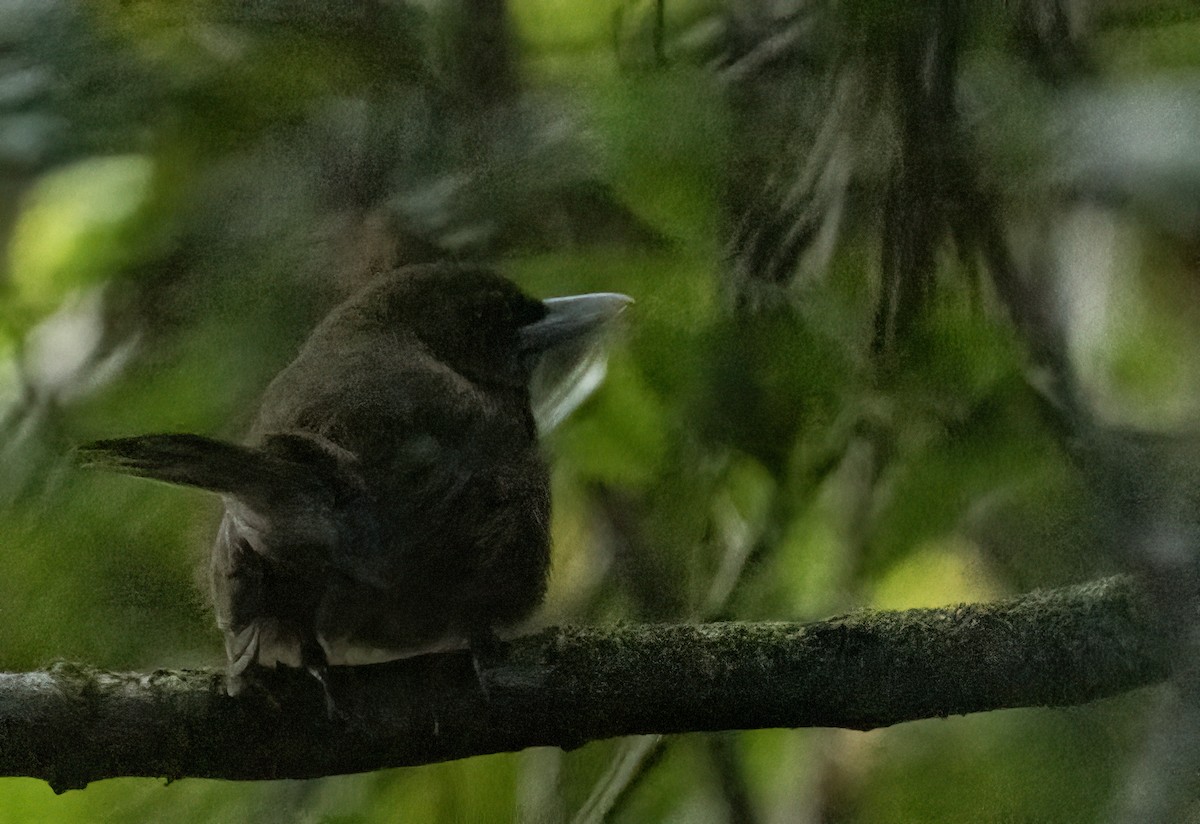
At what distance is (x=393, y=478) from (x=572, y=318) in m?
0.22

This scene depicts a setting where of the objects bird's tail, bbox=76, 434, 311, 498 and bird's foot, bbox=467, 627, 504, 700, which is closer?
bird's tail, bbox=76, 434, 311, 498

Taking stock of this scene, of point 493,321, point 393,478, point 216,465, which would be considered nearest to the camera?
point 216,465

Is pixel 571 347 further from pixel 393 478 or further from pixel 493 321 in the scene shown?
pixel 393 478

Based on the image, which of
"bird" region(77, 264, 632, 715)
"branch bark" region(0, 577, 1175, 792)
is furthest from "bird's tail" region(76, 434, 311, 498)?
"branch bark" region(0, 577, 1175, 792)

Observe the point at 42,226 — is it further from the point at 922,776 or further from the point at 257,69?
the point at 922,776

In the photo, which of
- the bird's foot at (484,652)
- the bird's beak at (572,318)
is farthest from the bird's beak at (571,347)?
the bird's foot at (484,652)

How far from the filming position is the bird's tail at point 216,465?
862mm

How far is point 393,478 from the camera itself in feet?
3.18

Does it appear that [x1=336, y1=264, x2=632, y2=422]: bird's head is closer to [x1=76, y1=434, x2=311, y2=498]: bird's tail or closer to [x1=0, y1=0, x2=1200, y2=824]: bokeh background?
[x1=0, y1=0, x2=1200, y2=824]: bokeh background

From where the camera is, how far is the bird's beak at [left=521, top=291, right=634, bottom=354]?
1067 mm

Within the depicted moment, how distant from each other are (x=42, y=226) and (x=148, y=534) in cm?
29

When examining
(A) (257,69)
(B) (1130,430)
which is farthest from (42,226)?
(B) (1130,430)

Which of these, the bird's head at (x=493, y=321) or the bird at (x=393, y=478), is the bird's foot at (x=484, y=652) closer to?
the bird at (x=393, y=478)

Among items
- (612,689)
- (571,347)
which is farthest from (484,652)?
(571,347)
